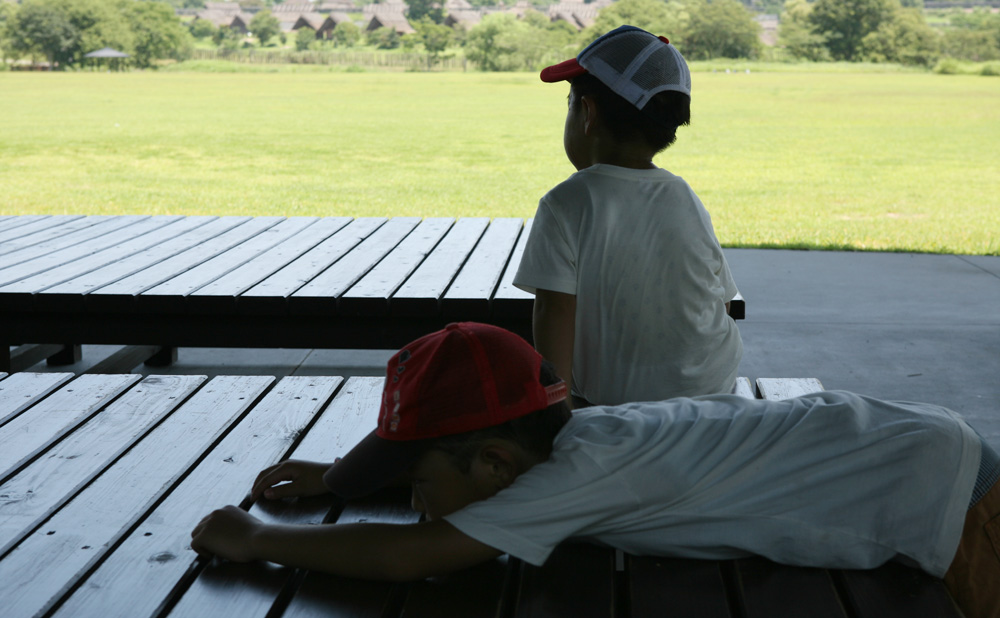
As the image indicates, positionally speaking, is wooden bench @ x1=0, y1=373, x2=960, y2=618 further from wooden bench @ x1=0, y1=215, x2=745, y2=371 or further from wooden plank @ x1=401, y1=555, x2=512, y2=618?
wooden bench @ x1=0, y1=215, x2=745, y2=371

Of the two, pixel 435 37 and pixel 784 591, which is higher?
pixel 435 37

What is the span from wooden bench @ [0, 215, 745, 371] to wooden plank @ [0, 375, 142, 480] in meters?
1.08

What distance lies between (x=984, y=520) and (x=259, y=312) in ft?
8.57

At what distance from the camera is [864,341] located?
5391 mm

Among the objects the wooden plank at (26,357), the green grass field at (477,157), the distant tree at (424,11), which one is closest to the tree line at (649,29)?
the distant tree at (424,11)

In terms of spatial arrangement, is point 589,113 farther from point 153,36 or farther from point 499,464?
point 153,36

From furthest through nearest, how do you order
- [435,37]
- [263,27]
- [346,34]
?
[263,27] → [346,34] → [435,37]

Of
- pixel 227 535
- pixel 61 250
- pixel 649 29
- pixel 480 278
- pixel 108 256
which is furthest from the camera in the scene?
pixel 649 29

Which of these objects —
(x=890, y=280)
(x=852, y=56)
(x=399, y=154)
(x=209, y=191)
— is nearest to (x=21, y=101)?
(x=399, y=154)

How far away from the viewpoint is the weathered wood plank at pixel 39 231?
15.4 ft

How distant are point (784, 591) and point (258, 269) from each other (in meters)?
2.98

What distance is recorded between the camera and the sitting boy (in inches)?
80.7

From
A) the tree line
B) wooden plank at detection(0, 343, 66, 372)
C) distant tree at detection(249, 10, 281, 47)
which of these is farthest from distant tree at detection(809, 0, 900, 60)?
wooden plank at detection(0, 343, 66, 372)

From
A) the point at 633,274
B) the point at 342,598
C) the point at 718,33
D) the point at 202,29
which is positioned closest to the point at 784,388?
the point at 633,274
